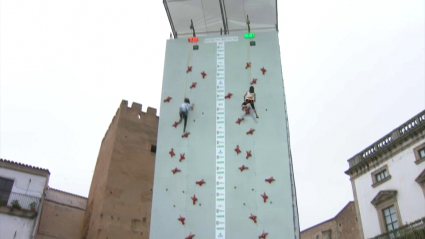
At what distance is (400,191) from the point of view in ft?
51.6

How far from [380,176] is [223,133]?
10.2 meters

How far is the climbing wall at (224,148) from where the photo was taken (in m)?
8.55

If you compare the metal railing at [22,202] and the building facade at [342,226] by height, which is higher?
the building facade at [342,226]

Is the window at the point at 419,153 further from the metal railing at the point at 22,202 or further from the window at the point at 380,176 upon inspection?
the metal railing at the point at 22,202

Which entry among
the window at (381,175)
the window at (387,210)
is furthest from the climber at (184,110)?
the window at (381,175)

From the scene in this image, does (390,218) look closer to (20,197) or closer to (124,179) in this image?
(124,179)

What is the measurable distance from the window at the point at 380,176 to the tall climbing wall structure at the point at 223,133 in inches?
344

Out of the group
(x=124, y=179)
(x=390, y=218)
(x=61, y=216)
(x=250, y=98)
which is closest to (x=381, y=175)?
(x=390, y=218)

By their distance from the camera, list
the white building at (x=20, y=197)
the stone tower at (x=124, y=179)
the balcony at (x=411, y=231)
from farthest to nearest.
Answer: the stone tower at (x=124, y=179), the white building at (x=20, y=197), the balcony at (x=411, y=231)

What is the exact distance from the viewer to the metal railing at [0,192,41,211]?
47.2ft

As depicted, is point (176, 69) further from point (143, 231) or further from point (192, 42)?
point (143, 231)

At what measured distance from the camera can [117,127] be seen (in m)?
18.3

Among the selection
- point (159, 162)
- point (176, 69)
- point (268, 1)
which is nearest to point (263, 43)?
point (268, 1)

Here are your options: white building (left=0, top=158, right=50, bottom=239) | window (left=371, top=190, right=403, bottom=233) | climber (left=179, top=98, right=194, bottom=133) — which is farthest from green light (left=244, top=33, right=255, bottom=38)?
white building (left=0, top=158, right=50, bottom=239)
